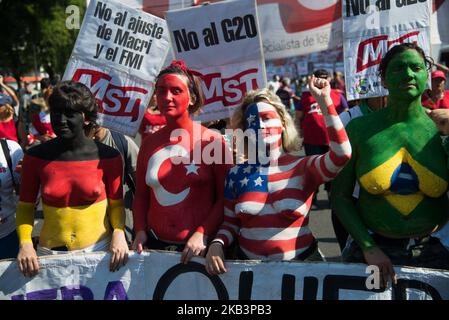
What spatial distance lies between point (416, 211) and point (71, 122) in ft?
5.50

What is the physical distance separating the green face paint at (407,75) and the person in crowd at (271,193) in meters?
0.32

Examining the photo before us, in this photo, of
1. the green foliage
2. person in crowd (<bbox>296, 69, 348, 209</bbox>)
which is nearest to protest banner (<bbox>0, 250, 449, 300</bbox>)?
person in crowd (<bbox>296, 69, 348, 209</bbox>)

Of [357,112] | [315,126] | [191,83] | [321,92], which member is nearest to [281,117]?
[321,92]

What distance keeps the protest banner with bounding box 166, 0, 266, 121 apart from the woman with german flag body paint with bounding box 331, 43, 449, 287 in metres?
1.41

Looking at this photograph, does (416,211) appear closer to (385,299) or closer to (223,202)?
(385,299)

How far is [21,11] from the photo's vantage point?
2786 cm

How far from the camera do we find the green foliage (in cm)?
2728

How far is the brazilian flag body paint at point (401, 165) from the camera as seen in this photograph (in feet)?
8.54

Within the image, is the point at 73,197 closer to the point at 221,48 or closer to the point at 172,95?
the point at 172,95

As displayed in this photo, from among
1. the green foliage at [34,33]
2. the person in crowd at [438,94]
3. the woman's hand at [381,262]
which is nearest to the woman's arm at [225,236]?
the woman's hand at [381,262]

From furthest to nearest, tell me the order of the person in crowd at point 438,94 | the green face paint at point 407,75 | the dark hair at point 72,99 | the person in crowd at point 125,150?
the person in crowd at point 438,94 → the person in crowd at point 125,150 → the dark hair at point 72,99 → the green face paint at point 407,75

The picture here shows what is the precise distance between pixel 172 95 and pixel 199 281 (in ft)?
3.08

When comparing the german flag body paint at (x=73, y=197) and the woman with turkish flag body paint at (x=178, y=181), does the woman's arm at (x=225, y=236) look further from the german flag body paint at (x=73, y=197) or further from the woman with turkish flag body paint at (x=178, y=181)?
the german flag body paint at (x=73, y=197)
